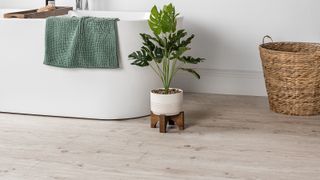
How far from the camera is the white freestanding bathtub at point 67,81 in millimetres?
3133

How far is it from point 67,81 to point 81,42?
278 millimetres

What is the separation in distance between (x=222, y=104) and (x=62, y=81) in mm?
1187

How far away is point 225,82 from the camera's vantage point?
13.2 ft

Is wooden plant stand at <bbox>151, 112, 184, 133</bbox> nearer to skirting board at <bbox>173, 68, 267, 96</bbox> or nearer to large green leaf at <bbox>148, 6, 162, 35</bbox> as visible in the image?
large green leaf at <bbox>148, 6, 162, 35</bbox>

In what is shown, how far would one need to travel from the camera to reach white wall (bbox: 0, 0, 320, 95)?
3775mm

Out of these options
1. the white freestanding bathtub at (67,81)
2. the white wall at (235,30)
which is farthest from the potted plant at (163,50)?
the white wall at (235,30)

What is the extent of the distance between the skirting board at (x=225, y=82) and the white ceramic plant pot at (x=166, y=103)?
103 cm

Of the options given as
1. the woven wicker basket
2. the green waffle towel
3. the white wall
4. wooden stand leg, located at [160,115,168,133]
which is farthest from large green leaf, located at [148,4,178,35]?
the white wall

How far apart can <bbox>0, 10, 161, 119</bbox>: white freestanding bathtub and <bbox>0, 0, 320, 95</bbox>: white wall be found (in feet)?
2.86

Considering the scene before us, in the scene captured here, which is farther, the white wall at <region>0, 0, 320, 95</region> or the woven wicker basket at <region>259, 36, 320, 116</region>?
the white wall at <region>0, 0, 320, 95</region>

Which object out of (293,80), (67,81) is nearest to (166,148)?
(67,81)

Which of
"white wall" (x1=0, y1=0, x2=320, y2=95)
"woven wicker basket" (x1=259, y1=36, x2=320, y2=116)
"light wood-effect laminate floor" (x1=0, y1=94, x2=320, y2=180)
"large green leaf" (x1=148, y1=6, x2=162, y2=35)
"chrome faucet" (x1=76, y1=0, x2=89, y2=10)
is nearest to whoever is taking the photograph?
"light wood-effect laminate floor" (x1=0, y1=94, x2=320, y2=180)

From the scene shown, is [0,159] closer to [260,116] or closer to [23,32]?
[23,32]

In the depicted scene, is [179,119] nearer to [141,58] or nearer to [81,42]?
[141,58]
